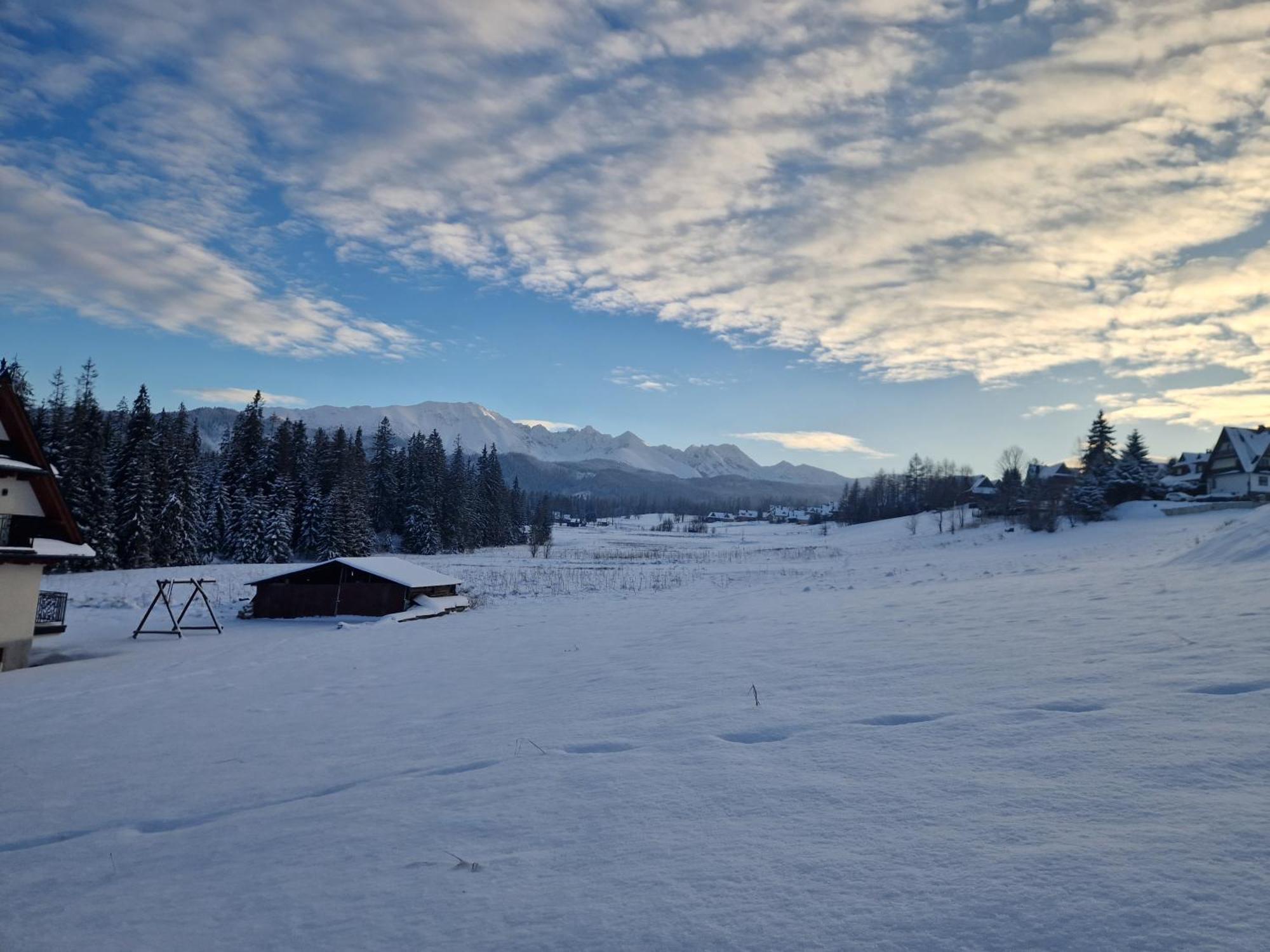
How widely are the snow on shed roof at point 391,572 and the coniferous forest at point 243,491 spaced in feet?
62.1

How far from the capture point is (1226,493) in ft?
188

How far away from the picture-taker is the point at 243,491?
5812cm

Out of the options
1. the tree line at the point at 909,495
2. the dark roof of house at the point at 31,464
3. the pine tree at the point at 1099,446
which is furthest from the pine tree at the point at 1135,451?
the dark roof of house at the point at 31,464

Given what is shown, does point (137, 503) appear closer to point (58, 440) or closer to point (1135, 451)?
point (58, 440)

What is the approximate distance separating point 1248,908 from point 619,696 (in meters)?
7.43

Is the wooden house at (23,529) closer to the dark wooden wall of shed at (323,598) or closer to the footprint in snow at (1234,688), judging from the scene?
the dark wooden wall of shed at (323,598)

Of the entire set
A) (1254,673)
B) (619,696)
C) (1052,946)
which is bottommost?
(619,696)

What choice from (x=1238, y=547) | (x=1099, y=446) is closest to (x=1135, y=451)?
(x=1099, y=446)

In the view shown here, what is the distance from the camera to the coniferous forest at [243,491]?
4656cm

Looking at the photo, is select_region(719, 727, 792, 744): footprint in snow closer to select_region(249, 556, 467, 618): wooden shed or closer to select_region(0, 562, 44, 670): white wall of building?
select_region(0, 562, 44, 670): white wall of building

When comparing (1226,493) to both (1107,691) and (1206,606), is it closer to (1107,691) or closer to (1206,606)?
(1206,606)

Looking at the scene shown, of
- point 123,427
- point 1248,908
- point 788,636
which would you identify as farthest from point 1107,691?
point 123,427

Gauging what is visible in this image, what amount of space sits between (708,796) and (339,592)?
28303mm

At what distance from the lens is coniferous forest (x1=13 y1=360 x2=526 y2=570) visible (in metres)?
46.6
